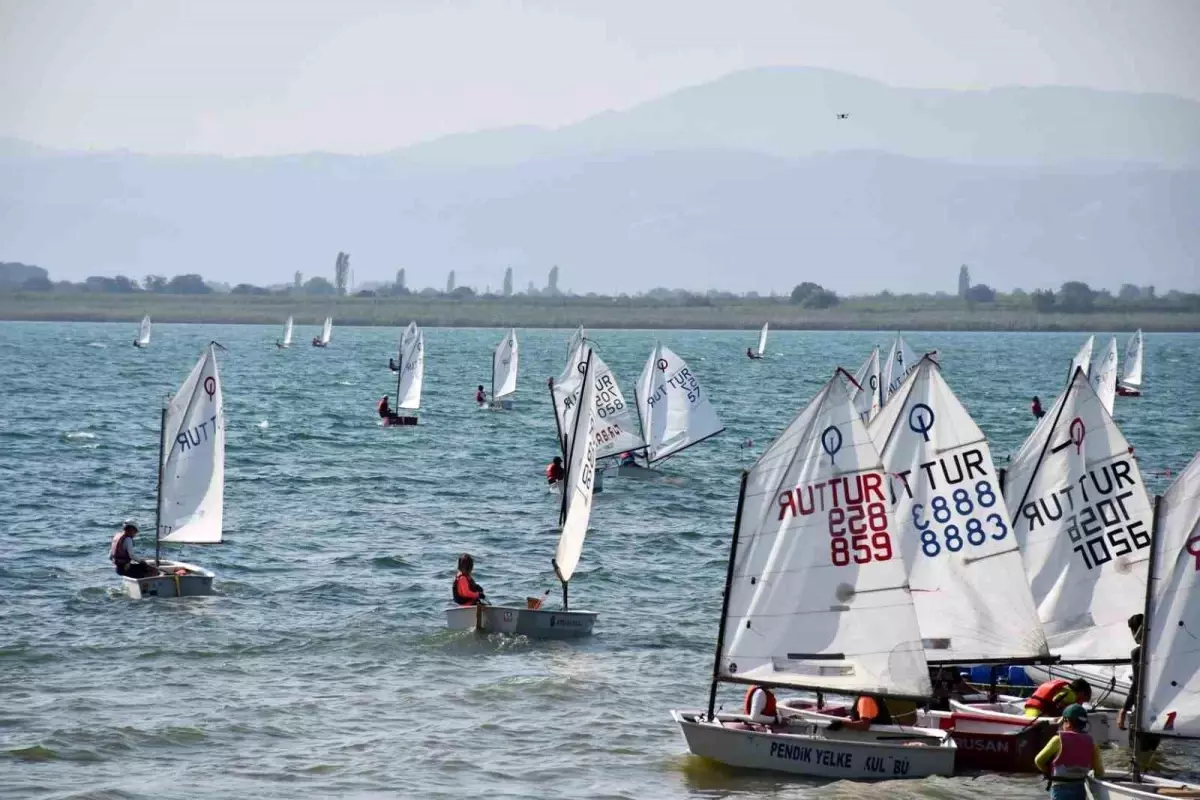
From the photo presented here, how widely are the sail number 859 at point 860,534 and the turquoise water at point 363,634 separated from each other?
2.87 m

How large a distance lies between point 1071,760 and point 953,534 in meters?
5.62

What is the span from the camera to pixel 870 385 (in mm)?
55062

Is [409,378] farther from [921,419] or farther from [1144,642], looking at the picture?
[1144,642]

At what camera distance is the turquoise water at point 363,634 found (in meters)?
21.7

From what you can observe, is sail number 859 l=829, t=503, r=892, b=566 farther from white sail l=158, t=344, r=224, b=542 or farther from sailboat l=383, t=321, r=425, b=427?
sailboat l=383, t=321, r=425, b=427

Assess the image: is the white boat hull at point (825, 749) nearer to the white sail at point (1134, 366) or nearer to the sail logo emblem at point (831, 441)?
the sail logo emblem at point (831, 441)

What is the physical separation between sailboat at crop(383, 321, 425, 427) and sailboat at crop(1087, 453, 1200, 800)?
5638cm

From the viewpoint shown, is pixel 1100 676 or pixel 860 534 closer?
pixel 860 534

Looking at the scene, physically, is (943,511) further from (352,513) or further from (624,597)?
(352,513)

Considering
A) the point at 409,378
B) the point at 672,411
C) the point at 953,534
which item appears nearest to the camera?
the point at 953,534

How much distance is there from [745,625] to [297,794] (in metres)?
6.04

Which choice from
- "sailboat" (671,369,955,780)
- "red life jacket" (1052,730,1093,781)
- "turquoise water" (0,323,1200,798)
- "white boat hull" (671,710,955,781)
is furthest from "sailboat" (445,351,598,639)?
"red life jacket" (1052,730,1093,781)

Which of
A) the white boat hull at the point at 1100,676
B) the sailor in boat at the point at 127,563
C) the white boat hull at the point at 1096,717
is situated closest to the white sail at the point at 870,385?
the white boat hull at the point at 1100,676

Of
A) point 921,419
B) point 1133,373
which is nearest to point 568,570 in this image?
point 921,419
